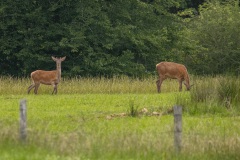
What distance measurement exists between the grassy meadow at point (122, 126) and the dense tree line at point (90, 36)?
7.83 m

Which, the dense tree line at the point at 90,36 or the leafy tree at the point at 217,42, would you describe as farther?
the leafy tree at the point at 217,42

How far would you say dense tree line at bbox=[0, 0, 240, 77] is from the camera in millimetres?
35812

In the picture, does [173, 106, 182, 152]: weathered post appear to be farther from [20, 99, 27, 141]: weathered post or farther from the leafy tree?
the leafy tree

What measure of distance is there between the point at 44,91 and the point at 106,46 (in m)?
6.70

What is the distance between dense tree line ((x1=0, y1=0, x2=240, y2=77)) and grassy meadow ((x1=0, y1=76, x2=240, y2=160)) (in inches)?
308

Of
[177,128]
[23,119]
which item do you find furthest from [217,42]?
[23,119]

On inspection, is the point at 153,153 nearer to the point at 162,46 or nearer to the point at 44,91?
the point at 44,91

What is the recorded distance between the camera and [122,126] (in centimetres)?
1667

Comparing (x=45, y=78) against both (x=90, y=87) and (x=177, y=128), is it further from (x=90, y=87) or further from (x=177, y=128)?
(x=177, y=128)

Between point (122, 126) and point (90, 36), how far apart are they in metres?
19.8

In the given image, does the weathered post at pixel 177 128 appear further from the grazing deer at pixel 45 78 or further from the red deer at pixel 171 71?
the red deer at pixel 171 71

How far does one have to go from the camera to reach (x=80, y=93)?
93.1ft

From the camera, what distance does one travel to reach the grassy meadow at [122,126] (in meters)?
13.1

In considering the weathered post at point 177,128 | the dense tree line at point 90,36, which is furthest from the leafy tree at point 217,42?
the weathered post at point 177,128
